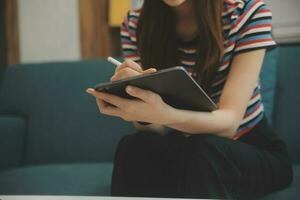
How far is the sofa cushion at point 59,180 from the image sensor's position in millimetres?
1020

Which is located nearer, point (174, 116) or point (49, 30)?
point (174, 116)

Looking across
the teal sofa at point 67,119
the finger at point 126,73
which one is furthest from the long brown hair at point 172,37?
the teal sofa at point 67,119

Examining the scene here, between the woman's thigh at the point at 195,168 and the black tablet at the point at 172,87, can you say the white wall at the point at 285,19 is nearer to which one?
the woman's thigh at the point at 195,168

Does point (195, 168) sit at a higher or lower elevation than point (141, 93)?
lower

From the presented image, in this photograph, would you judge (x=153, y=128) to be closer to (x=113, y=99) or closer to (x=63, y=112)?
(x=113, y=99)

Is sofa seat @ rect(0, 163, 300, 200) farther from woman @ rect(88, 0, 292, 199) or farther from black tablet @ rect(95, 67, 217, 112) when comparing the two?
black tablet @ rect(95, 67, 217, 112)

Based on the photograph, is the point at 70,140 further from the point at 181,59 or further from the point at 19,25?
the point at 19,25

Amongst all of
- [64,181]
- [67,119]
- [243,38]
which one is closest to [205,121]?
[243,38]

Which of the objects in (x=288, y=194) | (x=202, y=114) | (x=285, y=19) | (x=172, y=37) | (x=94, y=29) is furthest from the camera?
(x=94, y=29)

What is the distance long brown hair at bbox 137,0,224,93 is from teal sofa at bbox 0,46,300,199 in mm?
347

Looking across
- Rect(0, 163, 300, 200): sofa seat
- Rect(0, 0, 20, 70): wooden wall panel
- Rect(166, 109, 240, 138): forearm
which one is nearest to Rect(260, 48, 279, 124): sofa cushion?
Rect(0, 163, 300, 200): sofa seat

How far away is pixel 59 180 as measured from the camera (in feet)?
3.60

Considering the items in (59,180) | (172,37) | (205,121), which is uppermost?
(172,37)

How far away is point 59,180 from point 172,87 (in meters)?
0.56
